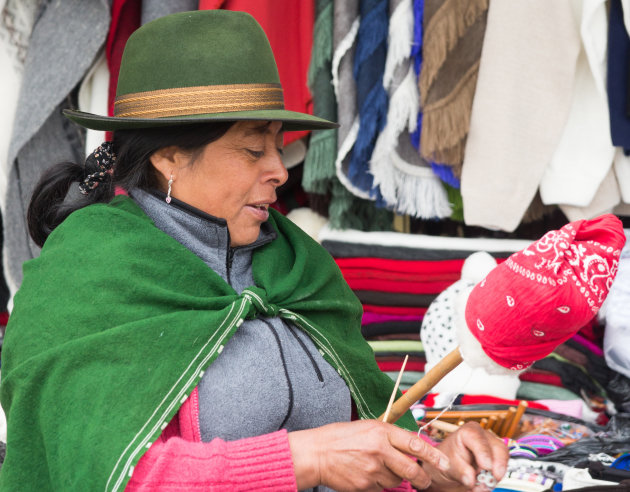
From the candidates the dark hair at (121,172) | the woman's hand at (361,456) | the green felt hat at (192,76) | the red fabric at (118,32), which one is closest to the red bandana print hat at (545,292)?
the woman's hand at (361,456)

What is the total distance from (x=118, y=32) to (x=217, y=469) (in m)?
1.82

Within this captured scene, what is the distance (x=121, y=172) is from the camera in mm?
1707

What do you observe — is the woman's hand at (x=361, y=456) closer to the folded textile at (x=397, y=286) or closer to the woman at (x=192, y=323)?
the woman at (x=192, y=323)

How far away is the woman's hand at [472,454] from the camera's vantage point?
136 centimetres

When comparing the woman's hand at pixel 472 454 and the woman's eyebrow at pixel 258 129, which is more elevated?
the woman's eyebrow at pixel 258 129

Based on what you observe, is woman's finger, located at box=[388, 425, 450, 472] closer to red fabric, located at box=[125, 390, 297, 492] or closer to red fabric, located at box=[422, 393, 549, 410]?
red fabric, located at box=[125, 390, 297, 492]

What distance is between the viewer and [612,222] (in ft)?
4.05

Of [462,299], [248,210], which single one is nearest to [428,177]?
[248,210]

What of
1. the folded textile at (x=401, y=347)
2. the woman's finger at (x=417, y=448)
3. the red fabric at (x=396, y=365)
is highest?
the woman's finger at (x=417, y=448)

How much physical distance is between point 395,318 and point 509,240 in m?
0.48

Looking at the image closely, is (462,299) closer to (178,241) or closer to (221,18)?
(178,241)

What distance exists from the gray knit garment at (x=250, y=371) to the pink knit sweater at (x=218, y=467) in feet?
0.48

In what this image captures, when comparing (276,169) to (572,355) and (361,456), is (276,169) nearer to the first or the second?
(361,456)

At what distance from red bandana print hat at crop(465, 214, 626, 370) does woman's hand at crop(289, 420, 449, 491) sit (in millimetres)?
195
